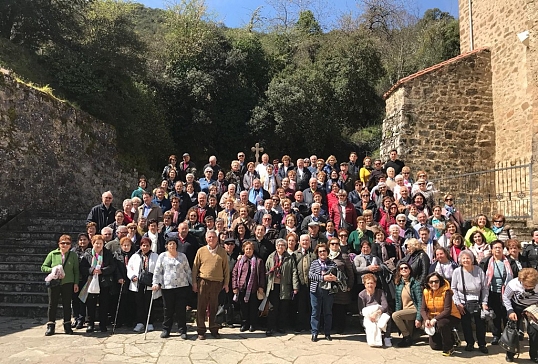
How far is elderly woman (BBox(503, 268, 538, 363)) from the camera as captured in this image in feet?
17.5

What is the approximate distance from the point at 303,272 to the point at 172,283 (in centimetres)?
194

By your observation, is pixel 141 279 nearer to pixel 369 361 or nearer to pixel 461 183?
pixel 369 361

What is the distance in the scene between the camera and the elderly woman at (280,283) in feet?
20.7

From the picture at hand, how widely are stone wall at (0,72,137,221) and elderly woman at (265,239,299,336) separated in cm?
703

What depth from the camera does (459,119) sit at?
40.5 ft

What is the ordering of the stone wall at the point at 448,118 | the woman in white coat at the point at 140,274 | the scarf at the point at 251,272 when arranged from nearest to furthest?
1. the scarf at the point at 251,272
2. the woman in white coat at the point at 140,274
3. the stone wall at the point at 448,118

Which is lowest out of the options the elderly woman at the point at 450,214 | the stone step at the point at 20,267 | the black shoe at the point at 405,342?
the black shoe at the point at 405,342

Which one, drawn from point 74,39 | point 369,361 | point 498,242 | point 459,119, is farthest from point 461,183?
point 74,39

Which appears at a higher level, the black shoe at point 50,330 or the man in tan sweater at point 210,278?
the man in tan sweater at point 210,278

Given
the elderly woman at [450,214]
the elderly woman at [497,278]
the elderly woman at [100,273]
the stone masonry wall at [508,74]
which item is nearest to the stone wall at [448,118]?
the stone masonry wall at [508,74]

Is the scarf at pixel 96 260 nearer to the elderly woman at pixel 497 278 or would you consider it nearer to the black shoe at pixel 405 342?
the black shoe at pixel 405 342

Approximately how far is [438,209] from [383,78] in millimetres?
15259

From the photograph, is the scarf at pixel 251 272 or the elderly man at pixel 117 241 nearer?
the scarf at pixel 251 272

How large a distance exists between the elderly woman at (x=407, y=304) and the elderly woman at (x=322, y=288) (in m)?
0.92
